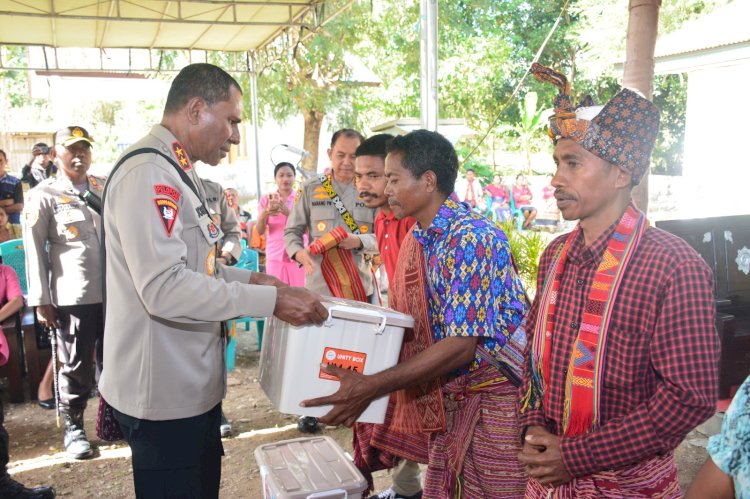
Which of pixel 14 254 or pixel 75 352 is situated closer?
pixel 75 352

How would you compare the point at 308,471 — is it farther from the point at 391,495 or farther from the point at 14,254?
the point at 14,254

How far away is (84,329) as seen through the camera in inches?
189

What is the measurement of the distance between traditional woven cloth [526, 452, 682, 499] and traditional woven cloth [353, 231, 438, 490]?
0.75m

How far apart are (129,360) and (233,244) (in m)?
3.09

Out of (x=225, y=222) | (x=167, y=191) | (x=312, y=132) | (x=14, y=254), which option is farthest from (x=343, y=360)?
(x=312, y=132)

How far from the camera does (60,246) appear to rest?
474cm

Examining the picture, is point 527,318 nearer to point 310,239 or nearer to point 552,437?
point 552,437

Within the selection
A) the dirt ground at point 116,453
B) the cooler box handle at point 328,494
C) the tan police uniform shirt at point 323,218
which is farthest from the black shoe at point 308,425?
the cooler box handle at point 328,494

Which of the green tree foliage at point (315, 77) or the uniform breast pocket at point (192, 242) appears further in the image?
the green tree foliage at point (315, 77)

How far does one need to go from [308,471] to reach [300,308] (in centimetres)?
120

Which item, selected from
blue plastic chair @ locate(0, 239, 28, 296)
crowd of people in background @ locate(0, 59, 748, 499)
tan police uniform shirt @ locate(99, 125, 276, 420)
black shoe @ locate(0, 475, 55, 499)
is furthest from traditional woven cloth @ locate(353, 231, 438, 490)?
blue plastic chair @ locate(0, 239, 28, 296)

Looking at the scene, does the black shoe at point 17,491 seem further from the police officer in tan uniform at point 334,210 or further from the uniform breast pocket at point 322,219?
the uniform breast pocket at point 322,219

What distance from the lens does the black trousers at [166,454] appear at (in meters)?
2.29

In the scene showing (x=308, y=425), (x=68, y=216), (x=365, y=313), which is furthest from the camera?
(x=308, y=425)
